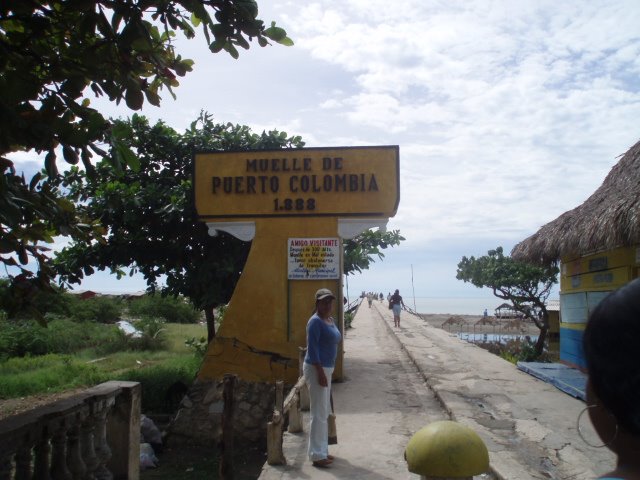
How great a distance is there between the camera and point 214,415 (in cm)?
959

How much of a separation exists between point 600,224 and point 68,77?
6.53m

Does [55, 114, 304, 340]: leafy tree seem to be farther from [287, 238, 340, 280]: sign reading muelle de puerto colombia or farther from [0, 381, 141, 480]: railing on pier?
[0, 381, 141, 480]: railing on pier

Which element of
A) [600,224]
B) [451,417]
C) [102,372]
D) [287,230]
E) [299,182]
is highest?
[299,182]

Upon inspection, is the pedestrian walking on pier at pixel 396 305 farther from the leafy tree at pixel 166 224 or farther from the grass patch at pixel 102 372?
the leafy tree at pixel 166 224

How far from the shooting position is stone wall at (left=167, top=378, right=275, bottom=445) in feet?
31.1

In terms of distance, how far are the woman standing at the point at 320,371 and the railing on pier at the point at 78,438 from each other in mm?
1581

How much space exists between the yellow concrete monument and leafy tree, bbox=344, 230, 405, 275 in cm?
280

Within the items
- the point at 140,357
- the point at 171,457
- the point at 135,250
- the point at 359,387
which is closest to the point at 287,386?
the point at 359,387

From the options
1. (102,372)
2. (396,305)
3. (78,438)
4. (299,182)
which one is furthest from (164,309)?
(78,438)

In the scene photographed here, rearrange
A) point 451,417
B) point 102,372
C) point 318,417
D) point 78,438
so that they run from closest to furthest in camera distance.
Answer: point 78,438 < point 318,417 < point 451,417 < point 102,372

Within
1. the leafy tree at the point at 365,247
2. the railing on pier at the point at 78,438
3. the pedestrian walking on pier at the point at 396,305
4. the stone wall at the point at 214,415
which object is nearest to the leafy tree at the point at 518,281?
the pedestrian walking on pier at the point at 396,305

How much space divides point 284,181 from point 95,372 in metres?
9.46

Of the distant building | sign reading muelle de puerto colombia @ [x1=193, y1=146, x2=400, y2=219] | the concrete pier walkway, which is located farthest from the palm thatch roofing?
sign reading muelle de puerto colombia @ [x1=193, y1=146, x2=400, y2=219]

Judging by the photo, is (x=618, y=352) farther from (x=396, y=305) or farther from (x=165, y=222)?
(x=396, y=305)
